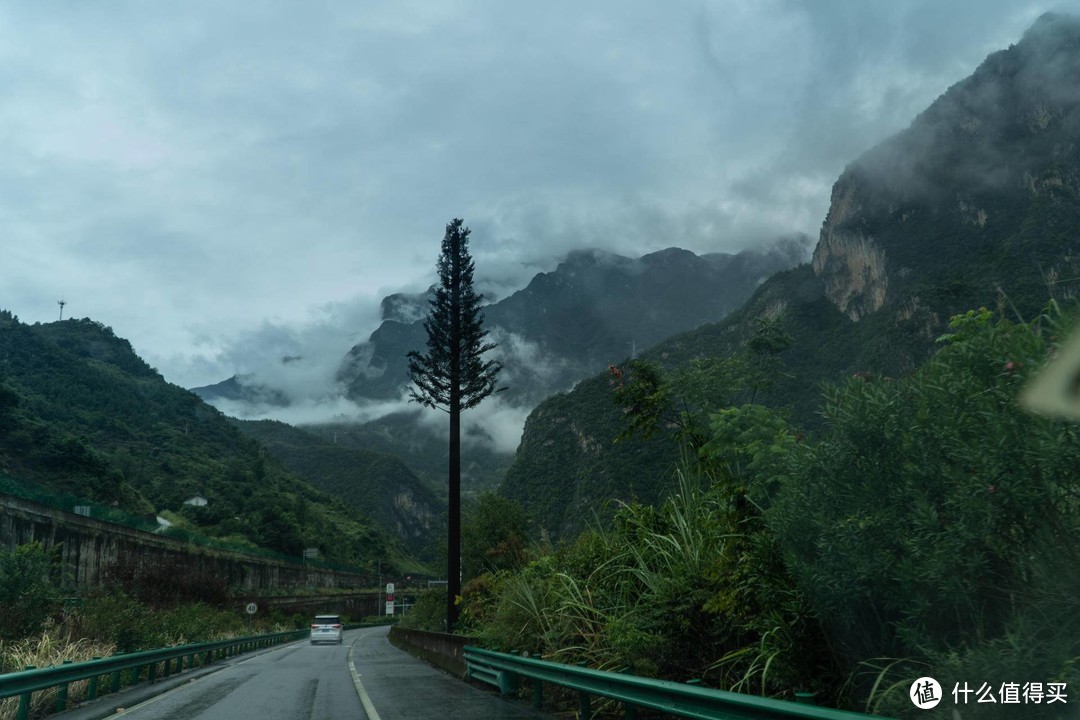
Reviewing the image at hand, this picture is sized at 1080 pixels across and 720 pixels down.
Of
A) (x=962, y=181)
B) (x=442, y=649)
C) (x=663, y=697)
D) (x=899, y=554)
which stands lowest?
(x=442, y=649)

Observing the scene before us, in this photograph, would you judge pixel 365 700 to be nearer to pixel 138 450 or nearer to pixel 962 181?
pixel 138 450

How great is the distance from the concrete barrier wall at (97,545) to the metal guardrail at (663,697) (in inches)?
699

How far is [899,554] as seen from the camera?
5.62m

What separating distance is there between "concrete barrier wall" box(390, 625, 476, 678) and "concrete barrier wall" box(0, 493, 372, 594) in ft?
34.0

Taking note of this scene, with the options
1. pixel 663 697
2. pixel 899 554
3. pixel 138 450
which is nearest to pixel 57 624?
pixel 663 697

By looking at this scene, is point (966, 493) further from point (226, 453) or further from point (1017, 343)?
point (226, 453)

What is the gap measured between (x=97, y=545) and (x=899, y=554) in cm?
4134

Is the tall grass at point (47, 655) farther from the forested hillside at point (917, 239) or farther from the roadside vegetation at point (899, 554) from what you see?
the forested hillside at point (917, 239)

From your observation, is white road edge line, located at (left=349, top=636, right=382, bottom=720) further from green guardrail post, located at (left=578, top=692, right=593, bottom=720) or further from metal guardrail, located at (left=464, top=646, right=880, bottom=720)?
green guardrail post, located at (left=578, top=692, right=593, bottom=720)

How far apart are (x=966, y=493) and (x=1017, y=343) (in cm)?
101

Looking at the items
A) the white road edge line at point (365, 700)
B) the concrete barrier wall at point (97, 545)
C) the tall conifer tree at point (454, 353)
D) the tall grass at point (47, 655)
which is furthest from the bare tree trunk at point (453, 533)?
the tall grass at point (47, 655)

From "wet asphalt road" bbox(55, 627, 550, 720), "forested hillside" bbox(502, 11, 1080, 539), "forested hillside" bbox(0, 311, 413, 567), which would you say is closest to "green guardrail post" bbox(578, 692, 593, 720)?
"wet asphalt road" bbox(55, 627, 550, 720)

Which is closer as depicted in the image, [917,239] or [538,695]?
[538,695]

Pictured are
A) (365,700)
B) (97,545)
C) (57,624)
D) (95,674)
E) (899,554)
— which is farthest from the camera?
(97,545)
